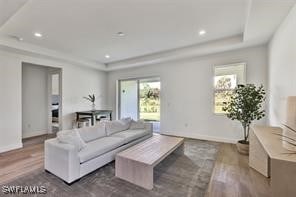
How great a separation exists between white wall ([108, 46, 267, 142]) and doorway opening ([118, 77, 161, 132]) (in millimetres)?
367

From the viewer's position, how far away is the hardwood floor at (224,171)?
7.29 feet

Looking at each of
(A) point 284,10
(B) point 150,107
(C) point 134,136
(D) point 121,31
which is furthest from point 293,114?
(B) point 150,107

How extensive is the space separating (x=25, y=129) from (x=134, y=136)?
4061mm

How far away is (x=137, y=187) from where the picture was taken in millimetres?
2295

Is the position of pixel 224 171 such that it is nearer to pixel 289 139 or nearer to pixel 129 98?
pixel 289 139

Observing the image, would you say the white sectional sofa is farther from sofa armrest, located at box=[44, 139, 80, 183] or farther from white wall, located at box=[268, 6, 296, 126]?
white wall, located at box=[268, 6, 296, 126]

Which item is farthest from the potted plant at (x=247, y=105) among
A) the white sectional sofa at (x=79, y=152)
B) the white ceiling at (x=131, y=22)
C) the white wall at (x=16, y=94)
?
the white wall at (x=16, y=94)

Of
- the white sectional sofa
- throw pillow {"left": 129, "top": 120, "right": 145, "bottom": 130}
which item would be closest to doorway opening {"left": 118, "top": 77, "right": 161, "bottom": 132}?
throw pillow {"left": 129, "top": 120, "right": 145, "bottom": 130}

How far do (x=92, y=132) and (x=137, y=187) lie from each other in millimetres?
1602

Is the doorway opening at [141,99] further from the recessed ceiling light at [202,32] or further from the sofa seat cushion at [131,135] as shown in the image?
the recessed ceiling light at [202,32]

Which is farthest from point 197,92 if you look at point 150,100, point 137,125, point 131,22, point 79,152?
point 79,152

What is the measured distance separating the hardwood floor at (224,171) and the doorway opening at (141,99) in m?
2.82

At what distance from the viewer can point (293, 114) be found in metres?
1.65

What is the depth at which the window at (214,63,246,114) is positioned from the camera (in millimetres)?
4359
